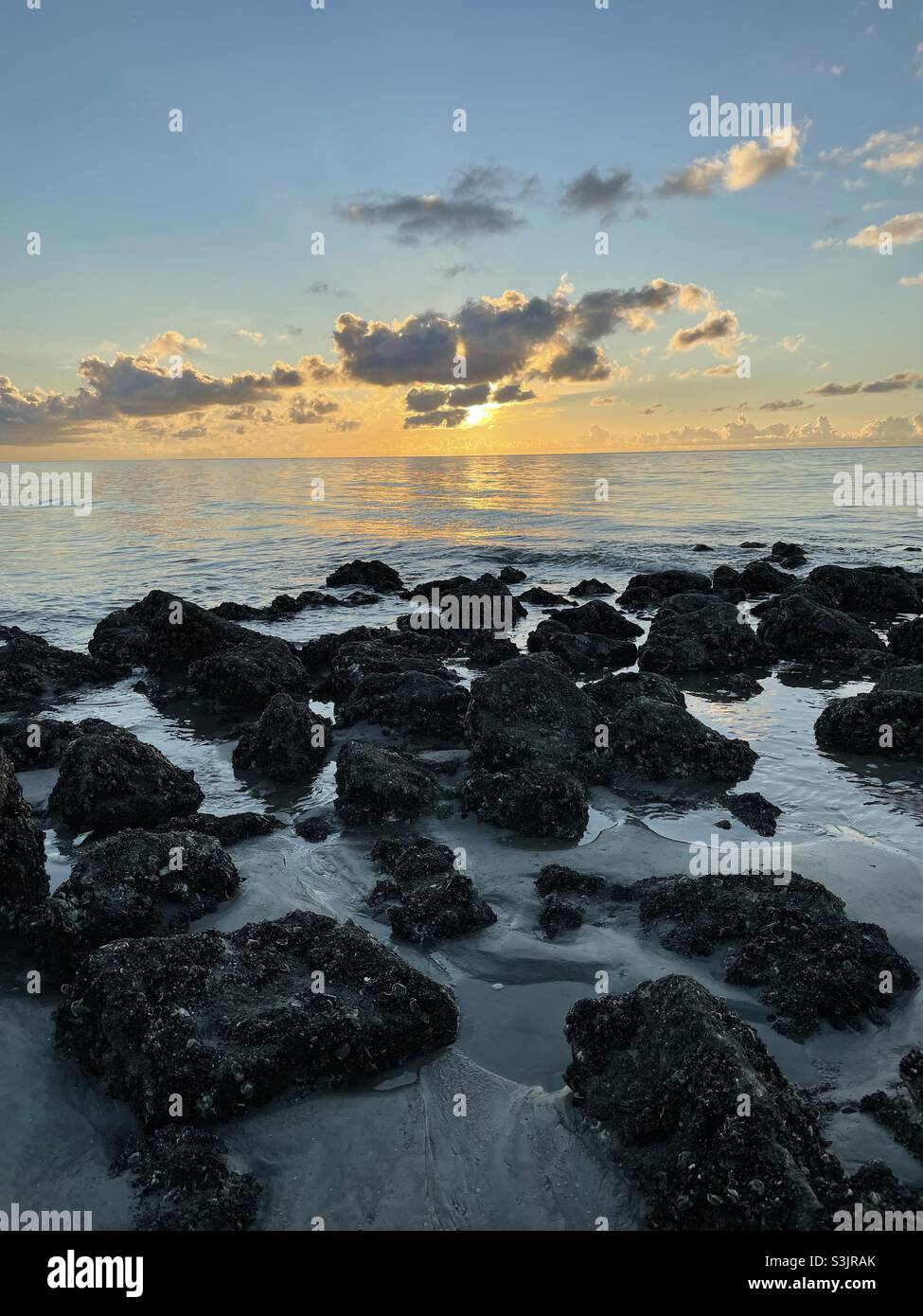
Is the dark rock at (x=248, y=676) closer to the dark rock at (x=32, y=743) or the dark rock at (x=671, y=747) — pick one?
the dark rock at (x=32, y=743)

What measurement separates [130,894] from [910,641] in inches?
591

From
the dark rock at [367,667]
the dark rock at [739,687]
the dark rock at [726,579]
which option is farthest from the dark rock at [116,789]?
the dark rock at [726,579]

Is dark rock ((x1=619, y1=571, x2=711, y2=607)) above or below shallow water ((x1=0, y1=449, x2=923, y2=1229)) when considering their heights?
above

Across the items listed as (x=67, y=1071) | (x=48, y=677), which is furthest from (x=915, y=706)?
(x=48, y=677)

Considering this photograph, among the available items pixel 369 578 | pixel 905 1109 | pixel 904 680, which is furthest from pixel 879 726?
pixel 369 578

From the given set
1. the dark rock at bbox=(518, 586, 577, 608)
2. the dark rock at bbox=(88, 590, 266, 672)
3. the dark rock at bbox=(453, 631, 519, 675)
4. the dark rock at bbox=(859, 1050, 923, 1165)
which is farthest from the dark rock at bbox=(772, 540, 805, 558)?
the dark rock at bbox=(859, 1050, 923, 1165)

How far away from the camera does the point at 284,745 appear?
10672 millimetres

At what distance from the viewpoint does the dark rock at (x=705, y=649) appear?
50.1 ft

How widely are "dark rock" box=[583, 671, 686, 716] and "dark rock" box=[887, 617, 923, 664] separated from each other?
20.8 feet

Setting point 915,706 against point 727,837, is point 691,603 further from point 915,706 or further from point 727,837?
point 727,837

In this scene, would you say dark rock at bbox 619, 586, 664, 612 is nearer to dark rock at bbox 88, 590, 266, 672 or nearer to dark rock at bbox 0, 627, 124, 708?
dark rock at bbox 88, 590, 266, 672

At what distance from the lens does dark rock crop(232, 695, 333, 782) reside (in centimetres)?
1050

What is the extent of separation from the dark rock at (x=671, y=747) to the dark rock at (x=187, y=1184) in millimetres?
6820

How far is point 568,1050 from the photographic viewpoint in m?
5.37
